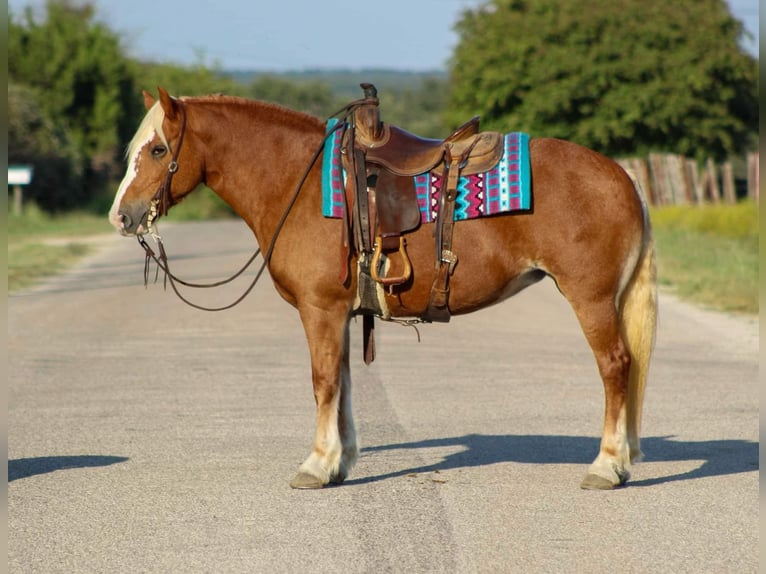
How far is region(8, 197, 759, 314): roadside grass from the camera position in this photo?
17500mm

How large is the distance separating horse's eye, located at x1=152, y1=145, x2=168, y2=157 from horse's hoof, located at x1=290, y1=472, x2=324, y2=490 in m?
1.86

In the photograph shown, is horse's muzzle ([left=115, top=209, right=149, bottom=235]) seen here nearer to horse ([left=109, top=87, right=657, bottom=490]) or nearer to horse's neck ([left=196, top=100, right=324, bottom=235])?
horse ([left=109, top=87, right=657, bottom=490])

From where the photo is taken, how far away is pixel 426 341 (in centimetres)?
1263

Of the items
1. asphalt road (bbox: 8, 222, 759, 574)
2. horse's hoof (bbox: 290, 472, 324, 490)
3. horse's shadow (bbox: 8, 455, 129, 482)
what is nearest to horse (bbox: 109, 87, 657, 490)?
horse's hoof (bbox: 290, 472, 324, 490)

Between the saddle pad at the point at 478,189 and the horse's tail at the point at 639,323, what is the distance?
684 mm

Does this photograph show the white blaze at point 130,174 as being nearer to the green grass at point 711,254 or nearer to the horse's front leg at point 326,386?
the horse's front leg at point 326,386

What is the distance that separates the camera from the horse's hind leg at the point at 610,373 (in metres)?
6.50

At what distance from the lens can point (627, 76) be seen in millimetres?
41719

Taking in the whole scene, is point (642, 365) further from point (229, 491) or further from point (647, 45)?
point (647, 45)

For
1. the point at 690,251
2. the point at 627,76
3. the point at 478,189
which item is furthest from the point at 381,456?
the point at 627,76

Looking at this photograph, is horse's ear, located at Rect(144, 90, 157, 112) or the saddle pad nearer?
the saddle pad

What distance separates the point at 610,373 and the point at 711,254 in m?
16.3

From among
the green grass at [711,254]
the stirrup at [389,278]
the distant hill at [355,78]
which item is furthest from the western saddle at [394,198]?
the distant hill at [355,78]

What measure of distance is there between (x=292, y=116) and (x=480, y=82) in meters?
40.2
